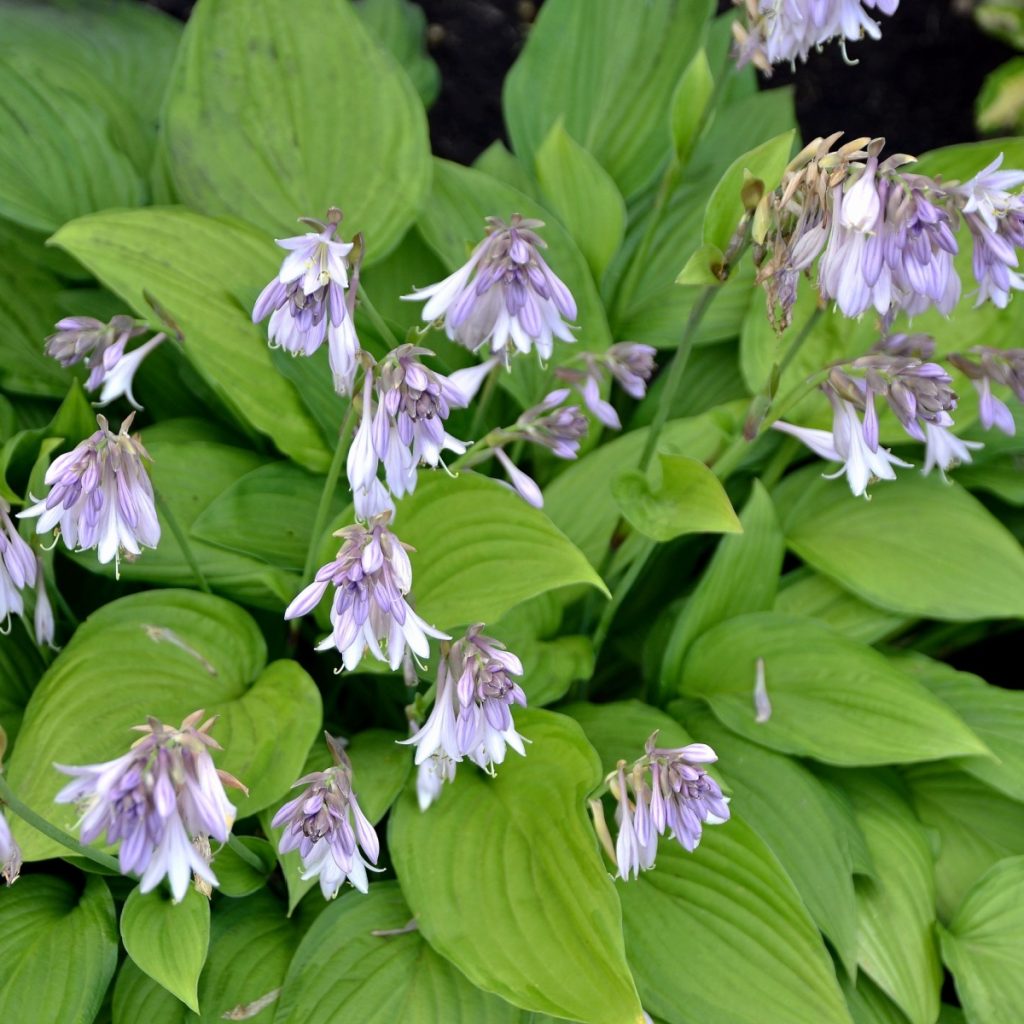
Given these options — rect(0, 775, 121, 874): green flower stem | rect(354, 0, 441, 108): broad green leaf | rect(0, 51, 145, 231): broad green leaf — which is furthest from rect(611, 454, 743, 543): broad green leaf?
rect(354, 0, 441, 108): broad green leaf

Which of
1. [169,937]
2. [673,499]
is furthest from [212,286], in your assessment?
[169,937]

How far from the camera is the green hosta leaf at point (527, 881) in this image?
177 centimetres

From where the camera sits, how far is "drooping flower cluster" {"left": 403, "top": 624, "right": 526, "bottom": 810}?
63.3 inches

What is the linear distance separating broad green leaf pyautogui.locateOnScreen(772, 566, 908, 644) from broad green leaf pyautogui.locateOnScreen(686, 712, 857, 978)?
377 mm

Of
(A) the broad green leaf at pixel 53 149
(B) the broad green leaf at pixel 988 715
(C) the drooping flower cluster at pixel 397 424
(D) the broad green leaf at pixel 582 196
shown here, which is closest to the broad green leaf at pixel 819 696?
(B) the broad green leaf at pixel 988 715

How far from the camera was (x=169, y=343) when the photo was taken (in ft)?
8.71

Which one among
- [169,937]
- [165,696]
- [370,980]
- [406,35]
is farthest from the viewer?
[406,35]

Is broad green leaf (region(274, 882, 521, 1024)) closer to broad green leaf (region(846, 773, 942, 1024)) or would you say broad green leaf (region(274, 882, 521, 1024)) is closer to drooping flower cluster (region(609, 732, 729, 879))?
drooping flower cluster (region(609, 732, 729, 879))

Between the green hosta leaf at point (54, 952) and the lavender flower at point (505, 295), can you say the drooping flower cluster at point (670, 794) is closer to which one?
the lavender flower at point (505, 295)

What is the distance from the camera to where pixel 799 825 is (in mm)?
2156

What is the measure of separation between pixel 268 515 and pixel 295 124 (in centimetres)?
96

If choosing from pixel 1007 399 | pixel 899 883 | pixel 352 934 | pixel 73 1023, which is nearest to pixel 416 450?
pixel 352 934

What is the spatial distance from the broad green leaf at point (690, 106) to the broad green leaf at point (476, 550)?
3.11 feet

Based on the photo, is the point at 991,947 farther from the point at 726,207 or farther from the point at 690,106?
the point at 690,106
